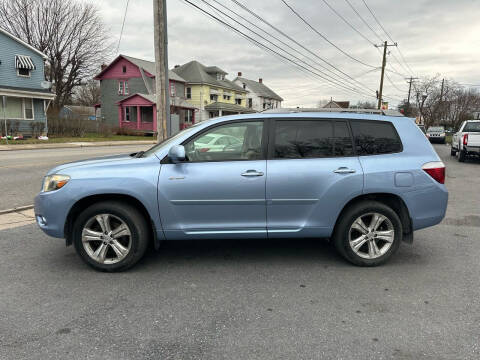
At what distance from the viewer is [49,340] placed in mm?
2785

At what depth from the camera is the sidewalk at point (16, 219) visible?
5.75m

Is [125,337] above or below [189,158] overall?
below

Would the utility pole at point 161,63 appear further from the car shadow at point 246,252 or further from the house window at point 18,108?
the house window at point 18,108

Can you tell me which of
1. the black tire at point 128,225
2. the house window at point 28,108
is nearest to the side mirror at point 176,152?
the black tire at point 128,225

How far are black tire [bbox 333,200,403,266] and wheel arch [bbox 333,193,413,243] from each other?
0.05 meters

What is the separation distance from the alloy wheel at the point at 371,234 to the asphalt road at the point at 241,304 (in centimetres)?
21

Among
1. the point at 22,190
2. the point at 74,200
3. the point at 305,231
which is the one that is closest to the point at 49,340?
the point at 74,200

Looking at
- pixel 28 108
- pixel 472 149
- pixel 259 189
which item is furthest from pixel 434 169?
pixel 28 108

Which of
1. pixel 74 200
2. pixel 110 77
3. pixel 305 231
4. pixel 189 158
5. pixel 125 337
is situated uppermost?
pixel 110 77

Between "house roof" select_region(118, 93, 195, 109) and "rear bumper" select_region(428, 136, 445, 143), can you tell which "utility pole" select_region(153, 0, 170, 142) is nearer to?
"house roof" select_region(118, 93, 195, 109)

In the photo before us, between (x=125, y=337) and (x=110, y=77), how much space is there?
46385mm

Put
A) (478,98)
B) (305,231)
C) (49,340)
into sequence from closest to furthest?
(49,340) < (305,231) < (478,98)

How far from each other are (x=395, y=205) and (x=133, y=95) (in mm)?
39459

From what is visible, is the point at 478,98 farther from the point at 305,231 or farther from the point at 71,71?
the point at 305,231
